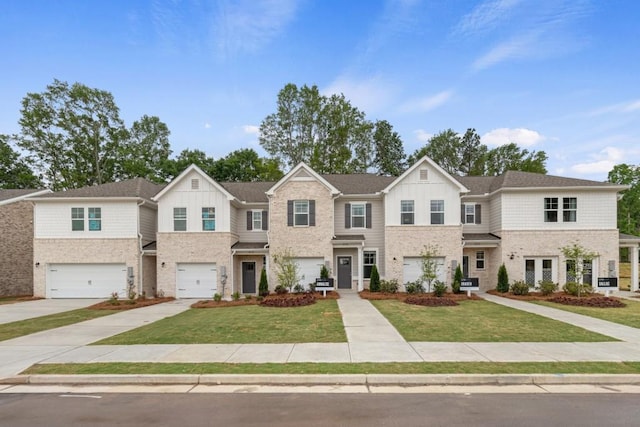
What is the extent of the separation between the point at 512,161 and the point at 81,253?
4399cm

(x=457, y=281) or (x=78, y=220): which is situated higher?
(x=78, y=220)

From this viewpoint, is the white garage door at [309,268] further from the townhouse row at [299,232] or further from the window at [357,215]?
the window at [357,215]

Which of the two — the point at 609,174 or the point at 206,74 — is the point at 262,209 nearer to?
the point at 206,74

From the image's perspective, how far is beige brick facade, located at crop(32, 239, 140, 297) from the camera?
67.0 ft

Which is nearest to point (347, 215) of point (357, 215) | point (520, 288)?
point (357, 215)

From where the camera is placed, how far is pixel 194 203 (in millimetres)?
20406

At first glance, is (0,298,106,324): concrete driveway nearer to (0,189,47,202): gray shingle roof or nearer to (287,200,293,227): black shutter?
(0,189,47,202): gray shingle roof

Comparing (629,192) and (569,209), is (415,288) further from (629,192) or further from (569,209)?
(629,192)

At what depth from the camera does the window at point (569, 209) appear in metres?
20.4

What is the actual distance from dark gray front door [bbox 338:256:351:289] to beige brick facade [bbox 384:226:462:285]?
95.9 inches

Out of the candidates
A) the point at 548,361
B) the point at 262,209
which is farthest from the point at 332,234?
the point at 548,361

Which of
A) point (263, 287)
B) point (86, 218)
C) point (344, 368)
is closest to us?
point (344, 368)

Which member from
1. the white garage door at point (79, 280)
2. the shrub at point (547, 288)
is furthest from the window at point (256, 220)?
the shrub at point (547, 288)

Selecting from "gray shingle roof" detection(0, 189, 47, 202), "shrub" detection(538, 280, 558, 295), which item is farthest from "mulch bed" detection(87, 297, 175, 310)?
"shrub" detection(538, 280, 558, 295)
